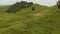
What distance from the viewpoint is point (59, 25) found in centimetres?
5384

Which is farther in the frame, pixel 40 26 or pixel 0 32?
pixel 40 26

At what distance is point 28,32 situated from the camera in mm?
46750

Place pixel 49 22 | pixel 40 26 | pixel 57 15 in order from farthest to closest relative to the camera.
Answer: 1. pixel 57 15
2. pixel 49 22
3. pixel 40 26

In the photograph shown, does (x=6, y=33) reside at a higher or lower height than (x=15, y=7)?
higher

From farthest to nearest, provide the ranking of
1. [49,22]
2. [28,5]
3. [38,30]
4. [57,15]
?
[28,5] < [57,15] < [49,22] < [38,30]

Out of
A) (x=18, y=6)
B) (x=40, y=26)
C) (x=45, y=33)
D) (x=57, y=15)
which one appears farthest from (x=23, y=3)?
(x=45, y=33)

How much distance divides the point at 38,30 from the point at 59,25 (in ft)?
27.4

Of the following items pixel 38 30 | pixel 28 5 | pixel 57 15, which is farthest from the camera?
pixel 28 5

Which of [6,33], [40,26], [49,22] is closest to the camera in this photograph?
[6,33]

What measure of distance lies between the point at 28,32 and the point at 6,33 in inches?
229

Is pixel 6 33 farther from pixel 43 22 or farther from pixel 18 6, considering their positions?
pixel 18 6

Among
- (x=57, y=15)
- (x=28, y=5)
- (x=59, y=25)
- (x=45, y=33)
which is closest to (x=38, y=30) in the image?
(x=45, y=33)

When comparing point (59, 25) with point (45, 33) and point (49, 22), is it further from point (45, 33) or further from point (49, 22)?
point (45, 33)

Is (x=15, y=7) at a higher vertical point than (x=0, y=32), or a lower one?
lower
